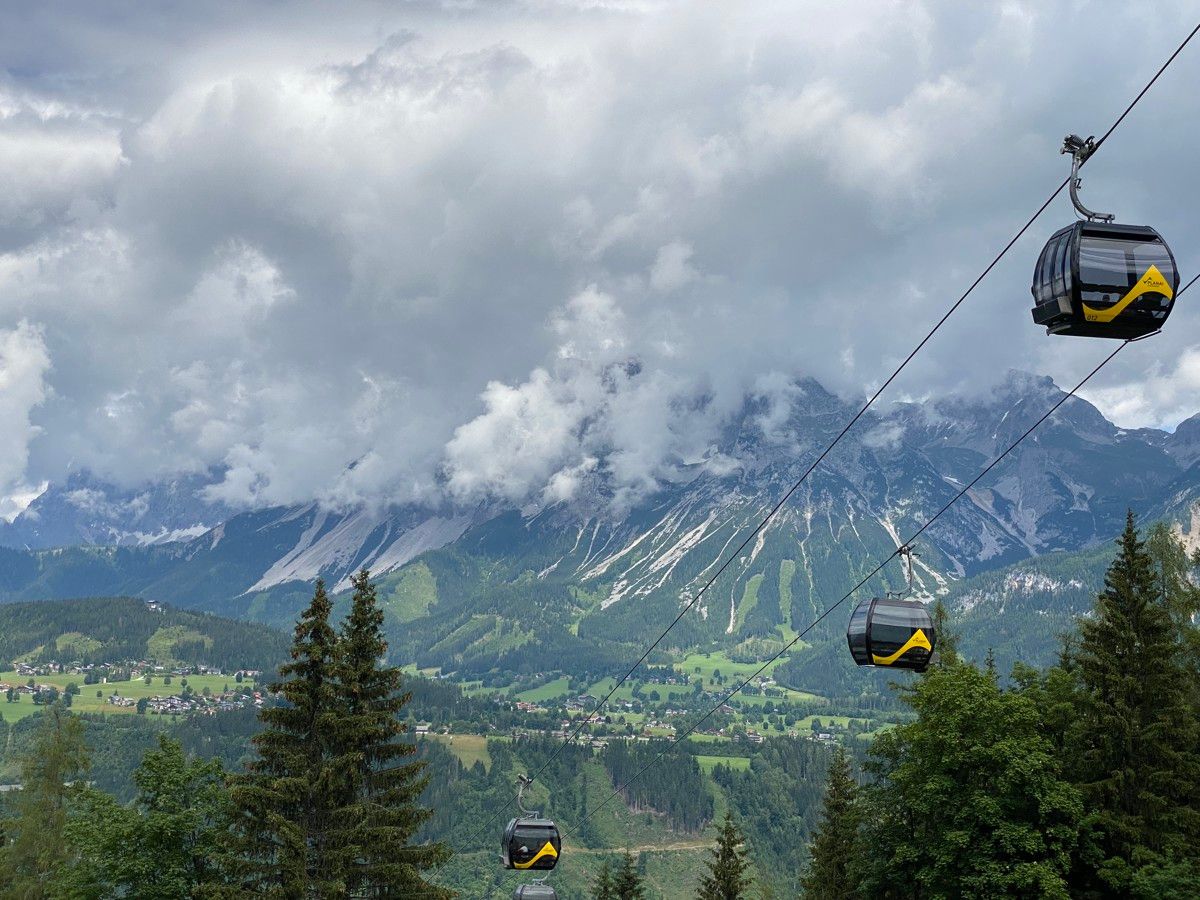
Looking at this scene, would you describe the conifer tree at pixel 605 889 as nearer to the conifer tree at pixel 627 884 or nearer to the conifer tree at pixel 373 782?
the conifer tree at pixel 627 884

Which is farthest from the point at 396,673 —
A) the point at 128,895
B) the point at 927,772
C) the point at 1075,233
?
the point at 1075,233

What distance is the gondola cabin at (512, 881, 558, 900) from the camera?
142ft

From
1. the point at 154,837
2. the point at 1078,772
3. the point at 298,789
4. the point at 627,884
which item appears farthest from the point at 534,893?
the point at 627,884

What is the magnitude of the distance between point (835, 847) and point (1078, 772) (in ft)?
56.6

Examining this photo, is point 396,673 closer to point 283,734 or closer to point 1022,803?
point 283,734

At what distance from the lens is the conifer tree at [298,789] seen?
116 feet

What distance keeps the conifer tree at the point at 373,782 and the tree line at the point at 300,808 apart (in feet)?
0.16

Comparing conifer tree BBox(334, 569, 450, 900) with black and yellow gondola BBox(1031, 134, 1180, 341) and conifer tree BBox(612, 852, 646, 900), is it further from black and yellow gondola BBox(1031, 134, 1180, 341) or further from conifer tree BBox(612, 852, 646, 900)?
conifer tree BBox(612, 852, 646, 900)

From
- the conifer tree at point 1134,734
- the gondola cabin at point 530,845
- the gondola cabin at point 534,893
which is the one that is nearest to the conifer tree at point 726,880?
the gondola cabin at point 534,893

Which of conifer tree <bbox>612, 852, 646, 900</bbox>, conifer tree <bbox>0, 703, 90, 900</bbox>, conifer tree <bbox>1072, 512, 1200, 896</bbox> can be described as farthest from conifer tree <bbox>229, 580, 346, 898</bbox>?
conifer tree <bbox>612, 852, 646, 900</bbox>

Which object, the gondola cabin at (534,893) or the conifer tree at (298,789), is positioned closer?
the conifer tree at (298,789)

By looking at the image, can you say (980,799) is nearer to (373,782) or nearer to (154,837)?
(373,782)

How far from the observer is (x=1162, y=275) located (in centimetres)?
1731

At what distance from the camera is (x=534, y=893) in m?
43.5
